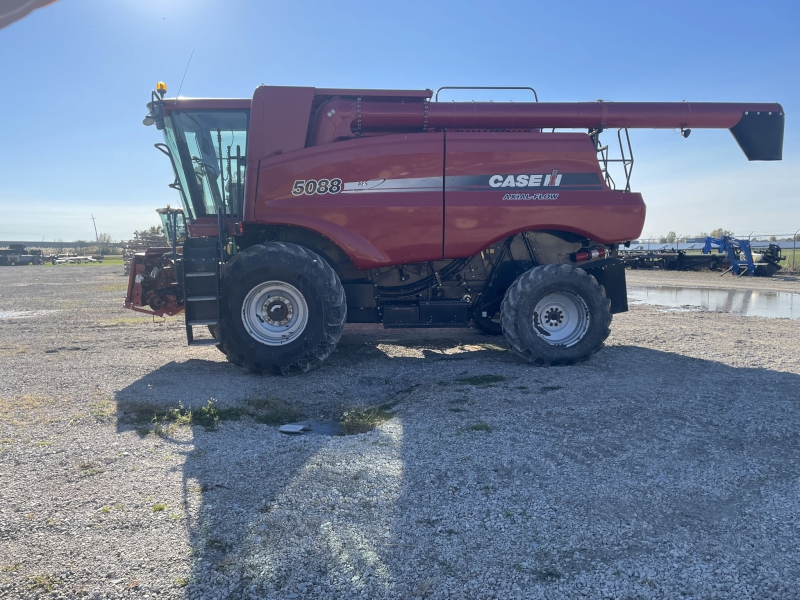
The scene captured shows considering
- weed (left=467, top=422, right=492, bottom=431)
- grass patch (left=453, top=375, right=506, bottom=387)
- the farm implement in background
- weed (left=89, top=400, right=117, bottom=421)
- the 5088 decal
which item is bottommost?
weed (left=89, top=400, right=117, bottom=421)

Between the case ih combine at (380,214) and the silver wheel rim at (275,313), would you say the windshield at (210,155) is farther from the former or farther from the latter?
the silver wheel rim at (275,313)

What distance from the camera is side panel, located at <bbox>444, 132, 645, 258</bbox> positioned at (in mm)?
7168

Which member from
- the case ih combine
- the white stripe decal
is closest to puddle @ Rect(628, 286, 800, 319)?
the case ih combine

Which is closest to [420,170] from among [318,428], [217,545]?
[318,428]

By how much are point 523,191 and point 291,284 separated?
3.21 m

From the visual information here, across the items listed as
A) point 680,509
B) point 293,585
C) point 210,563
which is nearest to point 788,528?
point 680,509

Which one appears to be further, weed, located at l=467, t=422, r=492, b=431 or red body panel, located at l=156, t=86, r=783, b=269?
red body panel, located at l=156, t=86, r=783, b=269

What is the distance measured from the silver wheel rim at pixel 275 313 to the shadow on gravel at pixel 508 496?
1227 mm

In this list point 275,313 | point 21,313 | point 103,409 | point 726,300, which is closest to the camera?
point 103,409

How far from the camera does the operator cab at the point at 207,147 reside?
282 inches

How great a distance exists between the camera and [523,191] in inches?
286

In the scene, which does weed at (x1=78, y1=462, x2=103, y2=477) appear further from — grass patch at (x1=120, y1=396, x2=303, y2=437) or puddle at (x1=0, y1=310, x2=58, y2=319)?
puddle at (x1=0, y1=310, x2=58, y2=319)

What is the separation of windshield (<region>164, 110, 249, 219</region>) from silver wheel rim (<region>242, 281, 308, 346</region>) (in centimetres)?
128

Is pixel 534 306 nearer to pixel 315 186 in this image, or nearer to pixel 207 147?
pixel 315 186
